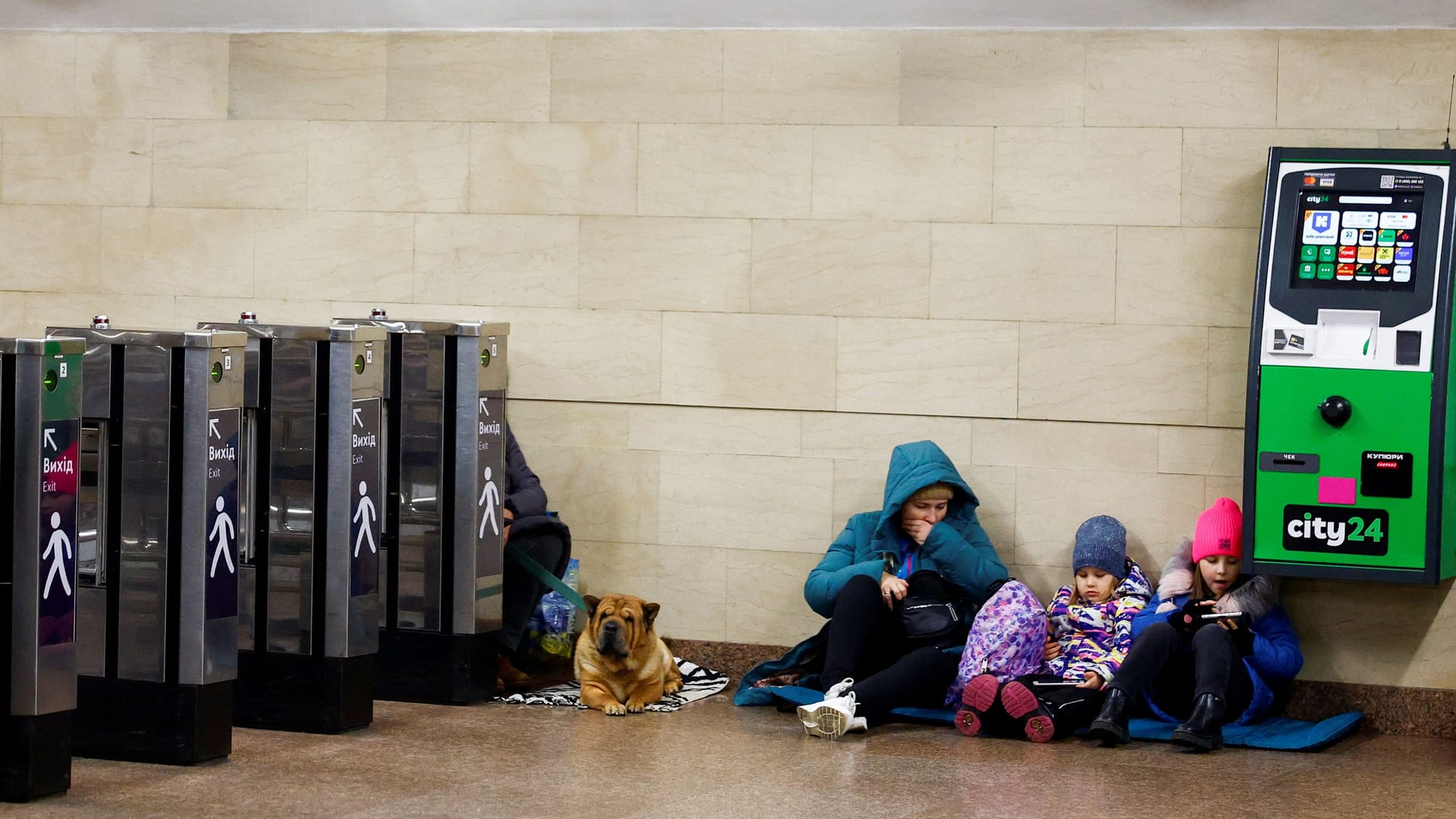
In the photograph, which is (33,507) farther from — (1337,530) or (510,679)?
(1337,530)

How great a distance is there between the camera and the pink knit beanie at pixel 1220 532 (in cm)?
→ 558

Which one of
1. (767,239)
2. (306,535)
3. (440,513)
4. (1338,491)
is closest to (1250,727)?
(1338,491)

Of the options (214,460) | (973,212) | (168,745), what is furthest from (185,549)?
(973,212)

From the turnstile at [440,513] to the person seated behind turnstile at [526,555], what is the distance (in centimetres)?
22

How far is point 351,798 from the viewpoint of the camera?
4242 millimetres

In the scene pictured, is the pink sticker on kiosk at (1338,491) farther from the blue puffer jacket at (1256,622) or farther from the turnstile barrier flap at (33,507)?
the turnstile barrier flap at (33,507)

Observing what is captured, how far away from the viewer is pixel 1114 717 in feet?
16.6

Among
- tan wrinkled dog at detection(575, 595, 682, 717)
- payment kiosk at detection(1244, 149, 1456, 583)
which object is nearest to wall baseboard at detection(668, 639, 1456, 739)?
payment kiosk at detection(1244, 149, 1456, 583)

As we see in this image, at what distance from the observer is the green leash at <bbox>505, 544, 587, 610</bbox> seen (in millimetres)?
5902

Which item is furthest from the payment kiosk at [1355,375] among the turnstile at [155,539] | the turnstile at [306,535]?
the turnstile at [155,539]

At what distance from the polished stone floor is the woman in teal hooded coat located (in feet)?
0.45

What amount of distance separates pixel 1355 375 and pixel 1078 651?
128 centimetres

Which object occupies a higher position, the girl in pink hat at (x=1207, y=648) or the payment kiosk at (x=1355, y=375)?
the payment kiosk at (x=1355, y=375)

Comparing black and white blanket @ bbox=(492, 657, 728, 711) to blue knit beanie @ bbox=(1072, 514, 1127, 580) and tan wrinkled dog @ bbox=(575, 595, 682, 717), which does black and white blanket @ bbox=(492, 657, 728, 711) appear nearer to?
tan wrinkled dog @ bbox=(575, 595, 682, 717)
